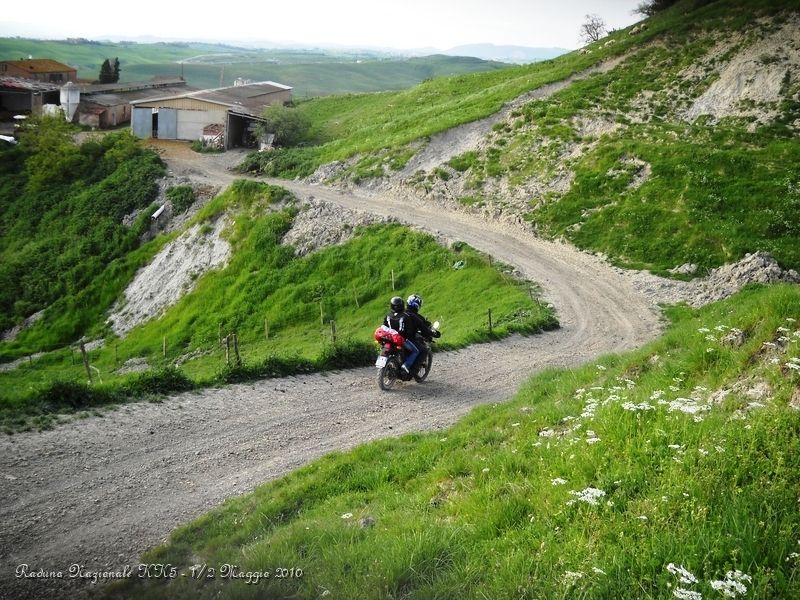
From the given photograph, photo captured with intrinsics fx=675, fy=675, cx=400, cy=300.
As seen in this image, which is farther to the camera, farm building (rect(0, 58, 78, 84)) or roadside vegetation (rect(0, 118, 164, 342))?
farm building (rect(0, 58, 78, 84))

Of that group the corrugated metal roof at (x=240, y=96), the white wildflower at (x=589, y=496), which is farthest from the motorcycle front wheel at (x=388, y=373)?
the corrugated metal roof at (x=240, y=96)

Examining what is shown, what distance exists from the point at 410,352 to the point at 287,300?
22.4 m

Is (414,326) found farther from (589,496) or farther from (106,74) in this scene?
(106,74)

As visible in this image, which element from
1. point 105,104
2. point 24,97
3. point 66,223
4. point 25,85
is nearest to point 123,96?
point 105,104

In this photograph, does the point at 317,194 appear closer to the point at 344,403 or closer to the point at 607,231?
the point at 607,231

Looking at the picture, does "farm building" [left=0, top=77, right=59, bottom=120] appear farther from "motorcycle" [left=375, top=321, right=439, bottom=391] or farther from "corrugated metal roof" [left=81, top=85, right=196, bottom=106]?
"motorcycle" [left=375, top=321, right=439, bottom=391]

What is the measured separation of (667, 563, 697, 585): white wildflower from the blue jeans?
12673mm

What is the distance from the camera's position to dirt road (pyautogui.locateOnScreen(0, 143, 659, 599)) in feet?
34.6

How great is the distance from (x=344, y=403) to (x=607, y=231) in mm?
26075

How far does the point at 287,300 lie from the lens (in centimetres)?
4028

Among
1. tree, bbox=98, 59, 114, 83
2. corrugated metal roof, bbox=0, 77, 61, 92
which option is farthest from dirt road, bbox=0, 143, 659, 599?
tree, bbox=98, 59, 114, 83

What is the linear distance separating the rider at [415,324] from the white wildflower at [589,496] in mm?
10886

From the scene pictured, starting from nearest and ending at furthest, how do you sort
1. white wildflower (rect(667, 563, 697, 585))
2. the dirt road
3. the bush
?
white wildflower (rect(667, 563, 697, 585)) < the dirt road < the bush

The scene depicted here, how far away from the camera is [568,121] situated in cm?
5175
